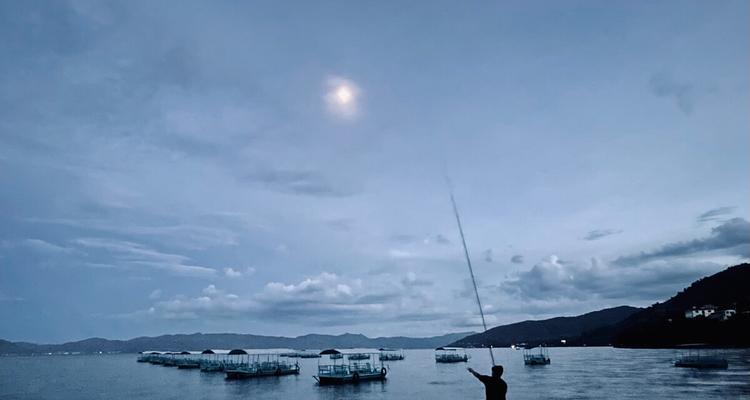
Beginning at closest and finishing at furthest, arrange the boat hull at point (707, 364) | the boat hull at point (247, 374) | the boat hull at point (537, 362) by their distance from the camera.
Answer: the boat hull at point (707, 364)
the boat hull at point (247, 374)
the boat hull at point (537, 362)

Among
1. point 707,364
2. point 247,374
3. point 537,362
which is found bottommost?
point 537,362

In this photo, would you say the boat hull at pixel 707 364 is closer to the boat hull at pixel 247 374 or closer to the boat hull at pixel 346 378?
the boat hull at pixel 346 378

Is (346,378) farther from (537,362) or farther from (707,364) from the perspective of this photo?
(707,364)

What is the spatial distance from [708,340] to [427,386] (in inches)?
4600

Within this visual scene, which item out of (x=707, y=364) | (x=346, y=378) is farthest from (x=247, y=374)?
(x=707, y=364)

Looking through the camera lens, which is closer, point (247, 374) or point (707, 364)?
point (707, 364)

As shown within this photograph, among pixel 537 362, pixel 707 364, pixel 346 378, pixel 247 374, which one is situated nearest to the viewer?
pixel 707 364

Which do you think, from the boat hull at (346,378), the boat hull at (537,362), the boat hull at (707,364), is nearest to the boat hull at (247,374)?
the boat hull at (346,378)

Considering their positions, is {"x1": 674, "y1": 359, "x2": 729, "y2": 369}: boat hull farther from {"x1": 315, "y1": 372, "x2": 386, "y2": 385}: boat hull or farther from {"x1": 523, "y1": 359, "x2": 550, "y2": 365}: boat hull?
{"x1": 315, "y1": 372, "x2": 386, "y2": 385}: boat hull

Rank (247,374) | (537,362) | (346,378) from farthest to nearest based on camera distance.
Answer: (537,362)
(247,374)
(346,378)

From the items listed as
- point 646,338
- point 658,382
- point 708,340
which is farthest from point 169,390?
point 646,338

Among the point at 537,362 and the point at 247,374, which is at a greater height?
the point at 247,374

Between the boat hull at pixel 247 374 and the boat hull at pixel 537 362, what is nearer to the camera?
the boat hull at pixel 247 374

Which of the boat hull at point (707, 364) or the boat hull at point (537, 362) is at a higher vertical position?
the boat hull at point (707, 364)
